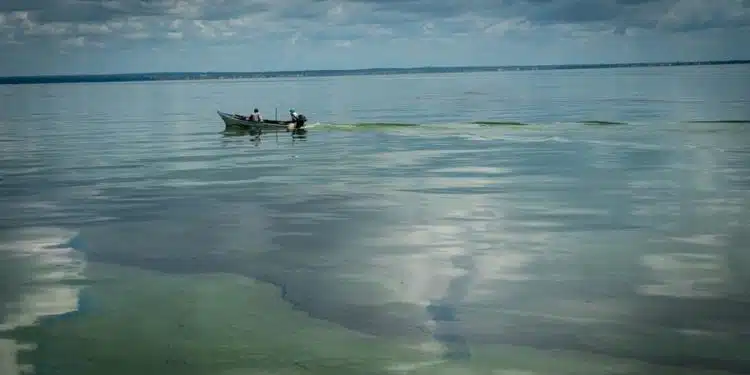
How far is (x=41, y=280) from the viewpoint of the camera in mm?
20156

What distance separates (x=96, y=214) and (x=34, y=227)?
239 centimetres

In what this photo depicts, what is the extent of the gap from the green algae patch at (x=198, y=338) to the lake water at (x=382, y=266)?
58mm

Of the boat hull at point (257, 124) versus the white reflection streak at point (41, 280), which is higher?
the boat hull at point (257, 124)

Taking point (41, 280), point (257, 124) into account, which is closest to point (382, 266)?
point (41, 280)

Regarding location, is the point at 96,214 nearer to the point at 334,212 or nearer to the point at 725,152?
the point at 334,212

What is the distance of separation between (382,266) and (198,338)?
5998 millimetres

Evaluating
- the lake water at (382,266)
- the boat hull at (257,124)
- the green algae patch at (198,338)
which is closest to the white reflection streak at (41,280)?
the lake water at (382,266)

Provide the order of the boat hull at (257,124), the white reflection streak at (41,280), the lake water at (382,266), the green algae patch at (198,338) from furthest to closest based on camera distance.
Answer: the boat hull at (257,124) < the white reflection streak at (41,280) < the lake water at (382,266) < the green algae patch at (198,338)

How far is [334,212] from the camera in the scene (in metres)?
28.2

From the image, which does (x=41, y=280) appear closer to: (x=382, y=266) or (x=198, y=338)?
(x=198, y=338)

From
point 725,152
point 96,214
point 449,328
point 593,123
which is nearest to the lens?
point 449,328

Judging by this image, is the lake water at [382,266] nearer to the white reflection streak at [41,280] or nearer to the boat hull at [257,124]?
the white reflection streak at [41,280]

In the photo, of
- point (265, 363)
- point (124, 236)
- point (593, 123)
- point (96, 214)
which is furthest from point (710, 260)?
point (593, 123)

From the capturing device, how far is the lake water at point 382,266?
14727 mm
